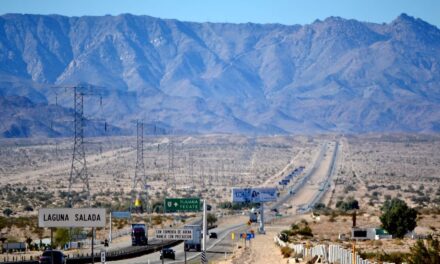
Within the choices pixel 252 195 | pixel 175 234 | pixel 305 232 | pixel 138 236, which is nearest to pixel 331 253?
pixel 175 234

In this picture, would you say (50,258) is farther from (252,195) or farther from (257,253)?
(252,195)

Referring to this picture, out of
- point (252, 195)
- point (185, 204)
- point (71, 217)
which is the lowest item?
point (252, 195)

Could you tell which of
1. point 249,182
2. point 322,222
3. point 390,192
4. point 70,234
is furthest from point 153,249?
point 249,182

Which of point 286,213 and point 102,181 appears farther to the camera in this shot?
point 102,181

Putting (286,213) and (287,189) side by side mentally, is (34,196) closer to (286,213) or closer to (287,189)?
(286,213)

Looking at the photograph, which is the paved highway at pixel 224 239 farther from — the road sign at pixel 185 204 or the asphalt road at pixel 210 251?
the road sign at pixel 185 204

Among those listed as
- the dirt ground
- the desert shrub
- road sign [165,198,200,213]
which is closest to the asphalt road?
the dirt ground

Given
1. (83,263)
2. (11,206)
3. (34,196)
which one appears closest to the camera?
(83,263)
